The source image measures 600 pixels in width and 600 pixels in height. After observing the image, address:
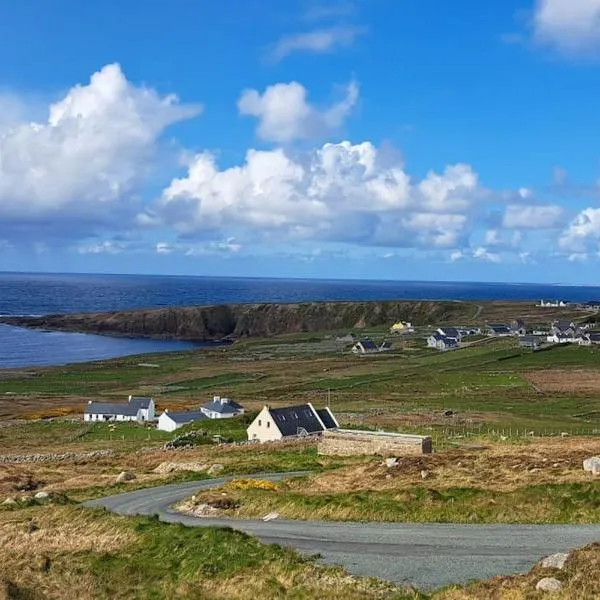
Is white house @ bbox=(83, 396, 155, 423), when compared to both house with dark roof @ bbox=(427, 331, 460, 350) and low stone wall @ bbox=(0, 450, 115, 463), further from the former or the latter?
house with dark roof @ bbox=(427, 331, 460, 350)

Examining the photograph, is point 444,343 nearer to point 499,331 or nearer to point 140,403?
point 499,331

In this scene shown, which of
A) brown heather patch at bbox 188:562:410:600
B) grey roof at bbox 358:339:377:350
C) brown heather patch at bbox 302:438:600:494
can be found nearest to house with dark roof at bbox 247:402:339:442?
brown heather patch at bbox 302:438:600:494

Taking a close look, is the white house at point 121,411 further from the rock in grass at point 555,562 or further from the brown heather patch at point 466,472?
the rock in grass at point 555,562

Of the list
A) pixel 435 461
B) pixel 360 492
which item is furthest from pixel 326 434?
pixel 360 492

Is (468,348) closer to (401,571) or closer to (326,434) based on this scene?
(326,434)

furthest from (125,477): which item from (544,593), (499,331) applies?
(499,331)

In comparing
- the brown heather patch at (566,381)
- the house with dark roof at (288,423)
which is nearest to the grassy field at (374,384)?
the brown heather patch at (566,381)
